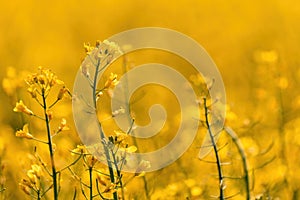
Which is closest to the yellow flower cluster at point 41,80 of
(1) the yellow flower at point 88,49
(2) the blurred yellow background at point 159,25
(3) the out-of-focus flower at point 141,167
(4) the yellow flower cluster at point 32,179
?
(1) the yellow flower at point 88,49

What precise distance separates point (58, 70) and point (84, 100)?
7.40 meters

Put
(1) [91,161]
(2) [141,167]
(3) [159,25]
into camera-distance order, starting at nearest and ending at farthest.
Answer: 1. (1) [91,161]
2. (2) [141,167]
3. (3) [159,25]

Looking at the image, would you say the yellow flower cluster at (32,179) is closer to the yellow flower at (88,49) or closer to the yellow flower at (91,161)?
the yellow flower at (91,161)

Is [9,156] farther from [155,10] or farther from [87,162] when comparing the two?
[155,10]

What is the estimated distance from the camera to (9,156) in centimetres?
577

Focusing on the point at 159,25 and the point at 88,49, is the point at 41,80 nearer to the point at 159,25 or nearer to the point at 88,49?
the point at 88,49

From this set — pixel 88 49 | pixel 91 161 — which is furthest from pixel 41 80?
pixel 91 161

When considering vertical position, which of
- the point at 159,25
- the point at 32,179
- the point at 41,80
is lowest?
the point at 32,179

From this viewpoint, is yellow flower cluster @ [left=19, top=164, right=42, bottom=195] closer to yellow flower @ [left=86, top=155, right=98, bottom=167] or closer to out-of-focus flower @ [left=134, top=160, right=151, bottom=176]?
yellow flower @ [left=86, top=155, right=98, bottom=167]

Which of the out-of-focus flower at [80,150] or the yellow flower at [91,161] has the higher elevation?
the out-of-focus flower at [80,150]

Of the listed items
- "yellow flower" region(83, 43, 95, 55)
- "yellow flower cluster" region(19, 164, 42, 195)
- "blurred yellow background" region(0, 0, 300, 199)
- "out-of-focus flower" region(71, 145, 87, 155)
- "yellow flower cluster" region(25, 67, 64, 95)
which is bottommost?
"yellow flower cluster" region(19, 164, 42, 195)

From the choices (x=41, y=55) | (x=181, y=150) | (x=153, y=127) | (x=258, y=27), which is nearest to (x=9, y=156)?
(x=153, y=127)

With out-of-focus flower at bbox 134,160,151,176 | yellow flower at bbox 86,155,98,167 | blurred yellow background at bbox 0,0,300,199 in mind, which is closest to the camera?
yellow flower at bbox 86,155,98,167

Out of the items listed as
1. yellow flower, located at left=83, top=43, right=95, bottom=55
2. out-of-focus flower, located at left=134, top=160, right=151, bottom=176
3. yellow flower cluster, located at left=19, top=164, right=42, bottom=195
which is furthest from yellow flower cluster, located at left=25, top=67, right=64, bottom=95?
out-of-focus flower, located at left=134, top=160, right=151, bottom=176
